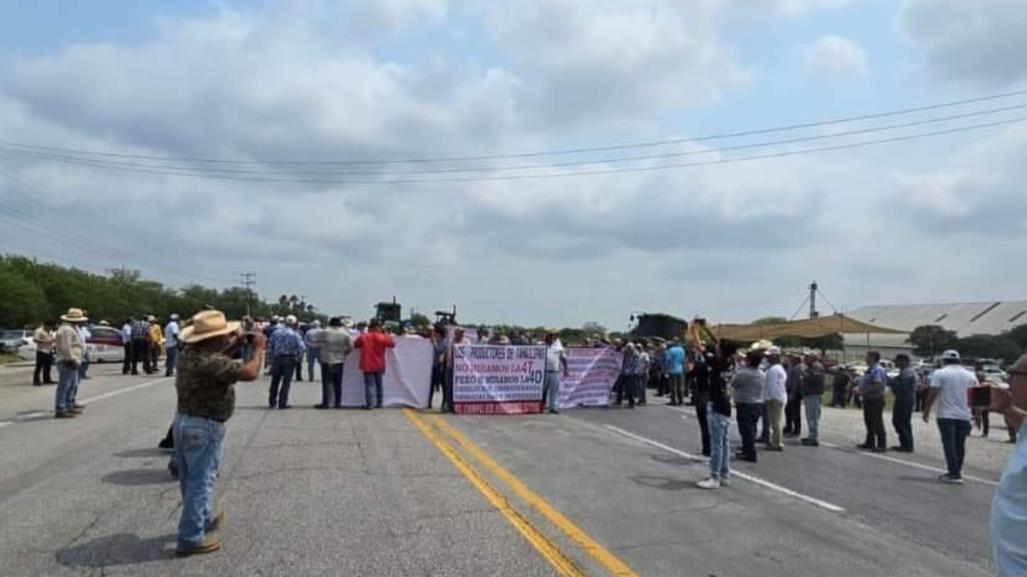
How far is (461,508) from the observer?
7855mm

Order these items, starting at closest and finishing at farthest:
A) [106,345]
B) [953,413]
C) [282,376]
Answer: [953,413] < [282,376] < [106,345]

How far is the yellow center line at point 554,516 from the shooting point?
632cm

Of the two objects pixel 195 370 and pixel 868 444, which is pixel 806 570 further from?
pixel 868 444

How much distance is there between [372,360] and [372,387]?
1.95 ft

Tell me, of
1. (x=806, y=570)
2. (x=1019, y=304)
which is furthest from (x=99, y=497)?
(x=1019, y=304)

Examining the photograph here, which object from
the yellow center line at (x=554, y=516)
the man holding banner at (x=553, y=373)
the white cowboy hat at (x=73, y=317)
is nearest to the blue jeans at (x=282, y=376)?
the white cowboy hat at (x=73, y=317)

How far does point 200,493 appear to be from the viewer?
628cm

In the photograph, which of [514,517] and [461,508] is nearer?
[514,517]

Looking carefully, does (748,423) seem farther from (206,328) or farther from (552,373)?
(206,328)

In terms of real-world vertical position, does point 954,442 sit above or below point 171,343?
below

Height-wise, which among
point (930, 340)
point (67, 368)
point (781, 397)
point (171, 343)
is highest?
point (930, 340)

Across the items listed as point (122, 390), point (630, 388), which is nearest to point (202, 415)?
point (122, 390)

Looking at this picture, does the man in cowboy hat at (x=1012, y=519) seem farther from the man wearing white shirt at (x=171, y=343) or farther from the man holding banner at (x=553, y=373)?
the man wearing white shirt at (x=171, y=343)

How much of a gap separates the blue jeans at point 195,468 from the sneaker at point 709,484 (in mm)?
5712
